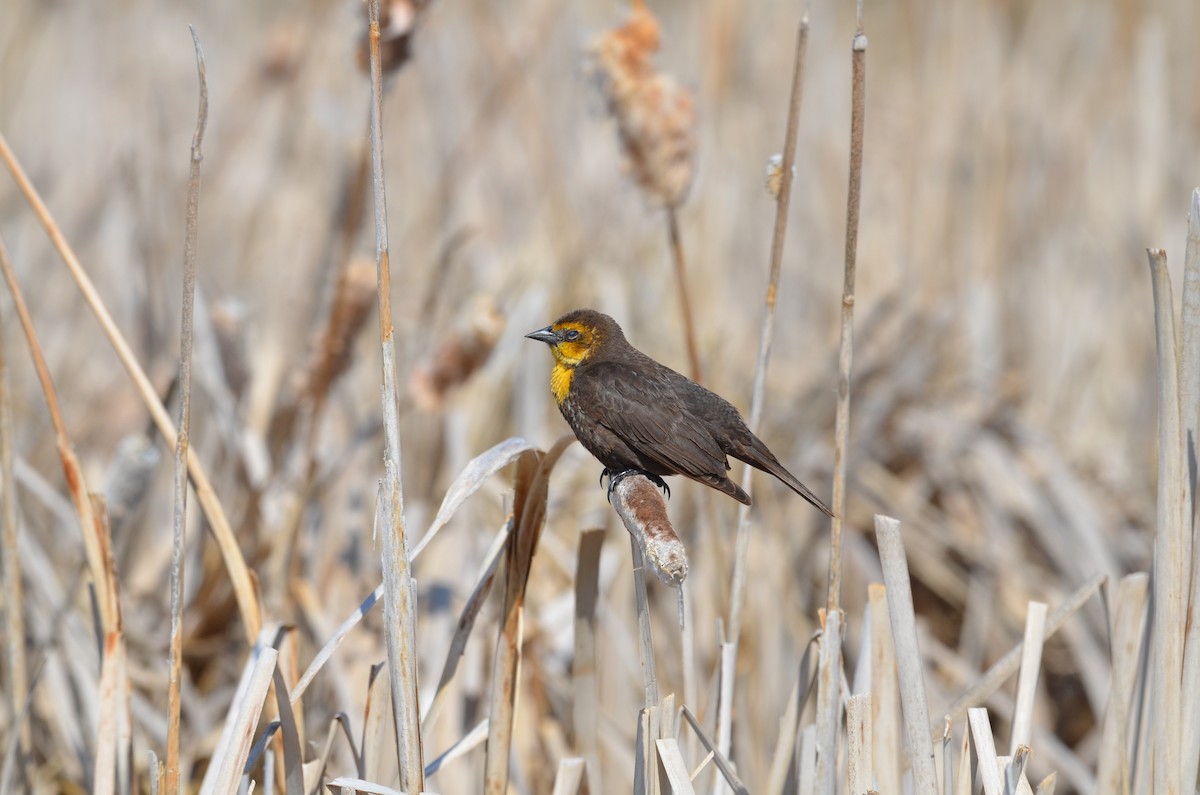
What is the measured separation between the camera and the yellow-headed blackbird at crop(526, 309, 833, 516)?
147cm

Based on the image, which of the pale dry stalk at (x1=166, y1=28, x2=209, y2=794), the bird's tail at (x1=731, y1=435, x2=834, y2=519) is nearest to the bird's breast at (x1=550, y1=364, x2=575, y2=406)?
the bird's tail at (x1=731, y1=435, x2=834, y2=519)

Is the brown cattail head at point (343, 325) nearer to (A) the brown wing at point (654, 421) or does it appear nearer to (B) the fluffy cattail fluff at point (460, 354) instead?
(B) the fluffy cattail fluff at point (460, 354)

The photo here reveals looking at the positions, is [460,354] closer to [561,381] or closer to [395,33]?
[561,381]

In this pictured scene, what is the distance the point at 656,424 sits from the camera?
149 centimetres

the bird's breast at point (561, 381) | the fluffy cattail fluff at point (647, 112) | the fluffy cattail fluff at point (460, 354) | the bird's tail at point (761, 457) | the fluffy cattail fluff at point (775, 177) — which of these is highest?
the fluffy cattail fluff at point (647, 112)

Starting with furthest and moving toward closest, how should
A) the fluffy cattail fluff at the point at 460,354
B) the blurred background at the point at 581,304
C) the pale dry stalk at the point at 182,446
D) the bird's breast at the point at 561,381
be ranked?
the blurred background at the point at 581,304
the fluffy cattail fluff at the point at 460,354
the bird's breast at the point at 561,381
the pale dry stalk at the point at 182,446

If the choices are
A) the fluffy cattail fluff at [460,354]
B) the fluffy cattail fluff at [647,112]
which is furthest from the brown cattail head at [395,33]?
the fluffy cattail fluff at [460,354]

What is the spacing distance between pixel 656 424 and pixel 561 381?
0.93 feet

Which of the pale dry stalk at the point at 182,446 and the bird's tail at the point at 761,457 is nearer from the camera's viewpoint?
the pale dry stalk at the point at 182,446

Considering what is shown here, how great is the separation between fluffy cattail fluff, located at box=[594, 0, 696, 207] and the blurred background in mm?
39

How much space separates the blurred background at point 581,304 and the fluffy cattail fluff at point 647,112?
39 millimetres

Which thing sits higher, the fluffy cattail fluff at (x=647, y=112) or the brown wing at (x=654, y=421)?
the fluffy cattail fluff at (x=647, y=112)

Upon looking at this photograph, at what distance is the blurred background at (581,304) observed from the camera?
2205mm

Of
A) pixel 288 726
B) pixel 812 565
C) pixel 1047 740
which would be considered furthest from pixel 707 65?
pixel 288 726
